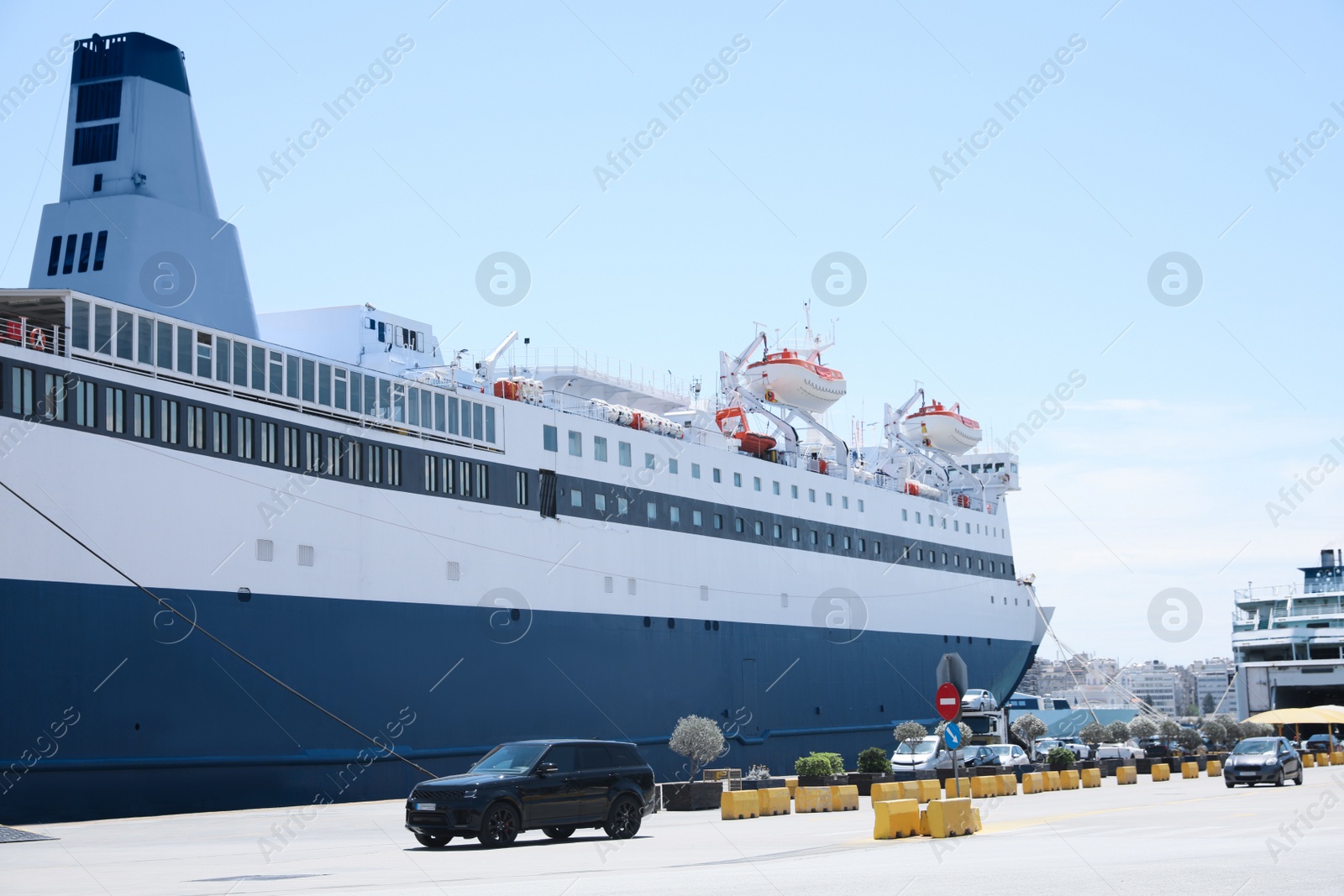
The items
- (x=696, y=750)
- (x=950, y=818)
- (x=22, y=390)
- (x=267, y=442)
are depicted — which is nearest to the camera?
(x=950, y=818)

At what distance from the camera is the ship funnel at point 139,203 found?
28.4 meters

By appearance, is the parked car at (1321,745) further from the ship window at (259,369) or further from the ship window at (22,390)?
the ship window at (22,390)

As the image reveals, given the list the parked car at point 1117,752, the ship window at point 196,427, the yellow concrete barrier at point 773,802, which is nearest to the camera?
the yellow concrete barrier at point 773,802

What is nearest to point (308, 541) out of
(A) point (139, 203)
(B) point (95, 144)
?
(A) point (139, 203)

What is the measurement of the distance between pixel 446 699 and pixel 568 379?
1541 centimetres

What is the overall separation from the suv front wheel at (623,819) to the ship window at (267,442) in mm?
12703

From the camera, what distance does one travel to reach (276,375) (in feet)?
90.8

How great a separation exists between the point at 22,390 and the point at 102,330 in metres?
2.10

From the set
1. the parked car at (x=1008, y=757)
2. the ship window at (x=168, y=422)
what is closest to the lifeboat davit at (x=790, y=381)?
the parked car at (x=1008, y=757)

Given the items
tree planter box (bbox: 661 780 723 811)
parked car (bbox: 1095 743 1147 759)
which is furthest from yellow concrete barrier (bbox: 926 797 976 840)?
parked car (bbox: 1095 743 1147 759)

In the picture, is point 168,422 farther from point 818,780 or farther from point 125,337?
point 818,780

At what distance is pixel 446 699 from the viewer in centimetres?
3022

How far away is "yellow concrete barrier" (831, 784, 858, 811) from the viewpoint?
80.6 ft

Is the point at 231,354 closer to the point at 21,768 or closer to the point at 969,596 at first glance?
the point at 21,768
